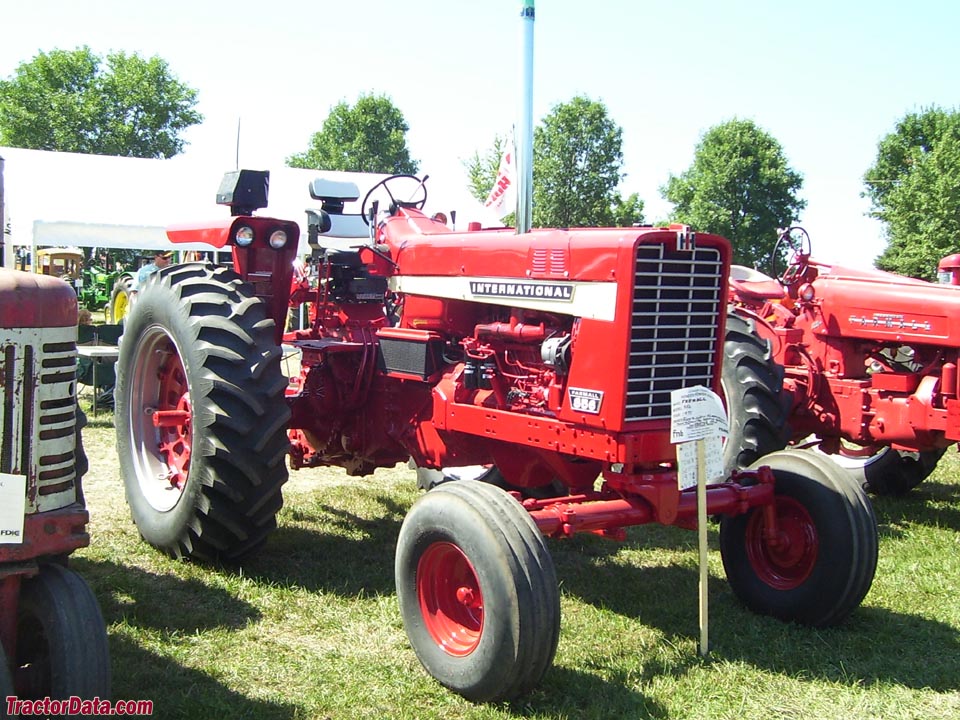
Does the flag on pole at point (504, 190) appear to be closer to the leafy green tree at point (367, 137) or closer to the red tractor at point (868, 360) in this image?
the red tractor at point (868, 360)

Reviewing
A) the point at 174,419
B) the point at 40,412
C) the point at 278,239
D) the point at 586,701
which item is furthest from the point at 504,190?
the point at 40,412

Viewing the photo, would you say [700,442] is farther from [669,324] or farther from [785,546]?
[785,546]

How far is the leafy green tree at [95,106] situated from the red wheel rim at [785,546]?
157 feet

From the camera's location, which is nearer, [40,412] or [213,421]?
[40,412]

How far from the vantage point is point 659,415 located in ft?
12.4

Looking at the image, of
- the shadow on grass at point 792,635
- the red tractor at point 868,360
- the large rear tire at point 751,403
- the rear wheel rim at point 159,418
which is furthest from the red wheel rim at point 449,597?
the red tractor at point 868,360

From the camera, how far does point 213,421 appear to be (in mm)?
4348

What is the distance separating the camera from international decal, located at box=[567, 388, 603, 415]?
12.1 feet

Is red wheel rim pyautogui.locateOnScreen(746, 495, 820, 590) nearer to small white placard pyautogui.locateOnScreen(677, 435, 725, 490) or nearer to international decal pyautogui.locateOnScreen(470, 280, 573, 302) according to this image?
small white placard pyautogui.locateOnScreen(677, 435, 725, 490)

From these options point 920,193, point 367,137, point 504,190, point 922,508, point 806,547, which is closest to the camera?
point 806,547

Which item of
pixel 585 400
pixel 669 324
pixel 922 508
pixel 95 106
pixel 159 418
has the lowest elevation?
pixel 922 508

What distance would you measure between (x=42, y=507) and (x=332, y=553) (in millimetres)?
2568

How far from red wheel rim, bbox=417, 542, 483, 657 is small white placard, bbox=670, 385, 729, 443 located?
0.96 metres

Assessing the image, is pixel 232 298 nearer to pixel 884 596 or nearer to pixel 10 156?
pixel 884 596
